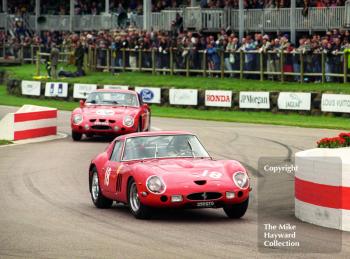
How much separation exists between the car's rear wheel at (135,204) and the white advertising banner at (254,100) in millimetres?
24233

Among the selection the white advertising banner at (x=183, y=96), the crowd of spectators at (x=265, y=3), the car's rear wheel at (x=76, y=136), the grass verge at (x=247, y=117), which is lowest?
the grass verge at (x=247, y=117)

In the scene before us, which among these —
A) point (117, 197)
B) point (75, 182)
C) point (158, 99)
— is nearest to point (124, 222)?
point (117, 197)

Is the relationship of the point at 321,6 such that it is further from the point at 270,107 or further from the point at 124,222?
the point at 124,222

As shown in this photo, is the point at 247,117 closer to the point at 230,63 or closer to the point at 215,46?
the point at 230,63

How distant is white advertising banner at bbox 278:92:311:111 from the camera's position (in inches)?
1423

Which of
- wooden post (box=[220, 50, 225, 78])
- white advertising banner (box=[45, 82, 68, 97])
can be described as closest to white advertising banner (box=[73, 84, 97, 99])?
white advertising banner (box=[45, 82, 68, 97])

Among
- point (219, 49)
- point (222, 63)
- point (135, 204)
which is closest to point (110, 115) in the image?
point (135, 204)

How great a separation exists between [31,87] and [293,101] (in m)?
15.8

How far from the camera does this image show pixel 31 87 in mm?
48344

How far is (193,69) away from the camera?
44.5 m

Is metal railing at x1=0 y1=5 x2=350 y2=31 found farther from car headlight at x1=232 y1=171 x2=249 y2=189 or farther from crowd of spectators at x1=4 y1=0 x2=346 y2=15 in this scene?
car headlight at x1=232 y1=171 x2=249 y2=189

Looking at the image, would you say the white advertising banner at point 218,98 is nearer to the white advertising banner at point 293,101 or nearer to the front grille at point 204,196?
the white advertising banner at point 293,101

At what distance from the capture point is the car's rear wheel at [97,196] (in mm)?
14891

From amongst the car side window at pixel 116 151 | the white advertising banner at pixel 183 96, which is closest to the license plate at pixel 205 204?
the car side window at pixel 116 151
